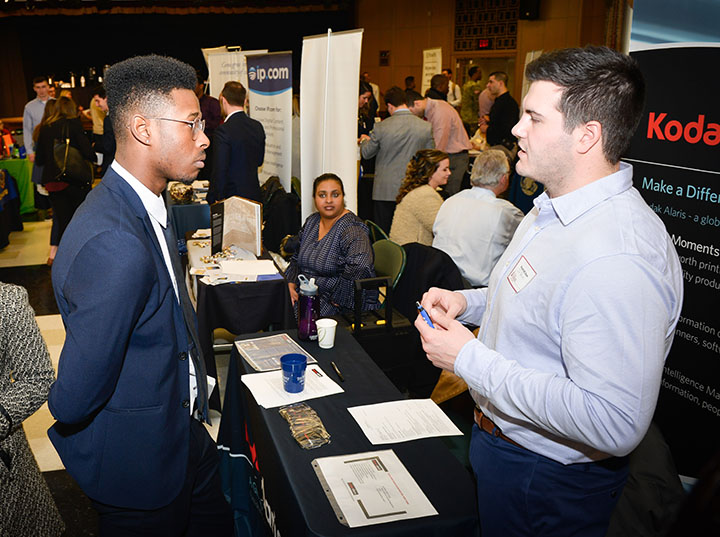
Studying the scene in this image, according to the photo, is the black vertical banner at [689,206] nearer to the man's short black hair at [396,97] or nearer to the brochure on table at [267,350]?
the brochure on table at [267,350]

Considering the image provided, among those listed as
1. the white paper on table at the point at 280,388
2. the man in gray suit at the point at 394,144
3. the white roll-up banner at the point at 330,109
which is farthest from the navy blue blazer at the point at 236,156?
the white paper on table at the point at 280,388

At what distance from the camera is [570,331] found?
1082mm

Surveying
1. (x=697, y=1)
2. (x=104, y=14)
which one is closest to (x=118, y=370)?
(x=697, y=1)

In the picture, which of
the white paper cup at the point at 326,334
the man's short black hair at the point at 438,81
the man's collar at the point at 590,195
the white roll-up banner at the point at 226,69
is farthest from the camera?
the man's short black hair at the point at 438,81

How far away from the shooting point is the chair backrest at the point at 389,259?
10.7 feet

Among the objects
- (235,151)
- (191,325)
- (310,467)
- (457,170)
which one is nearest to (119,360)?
(191,325)

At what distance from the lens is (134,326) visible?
51.1 inches

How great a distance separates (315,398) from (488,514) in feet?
2.21

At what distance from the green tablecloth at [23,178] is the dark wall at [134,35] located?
829 centimetres

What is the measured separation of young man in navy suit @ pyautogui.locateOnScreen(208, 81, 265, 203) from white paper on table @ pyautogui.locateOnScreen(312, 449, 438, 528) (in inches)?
153

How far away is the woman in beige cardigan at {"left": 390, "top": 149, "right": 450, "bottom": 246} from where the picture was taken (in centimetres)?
411

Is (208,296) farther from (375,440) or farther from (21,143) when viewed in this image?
(21,143)

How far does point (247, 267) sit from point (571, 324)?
266 cm

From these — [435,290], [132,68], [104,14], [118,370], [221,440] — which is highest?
[104,14]
